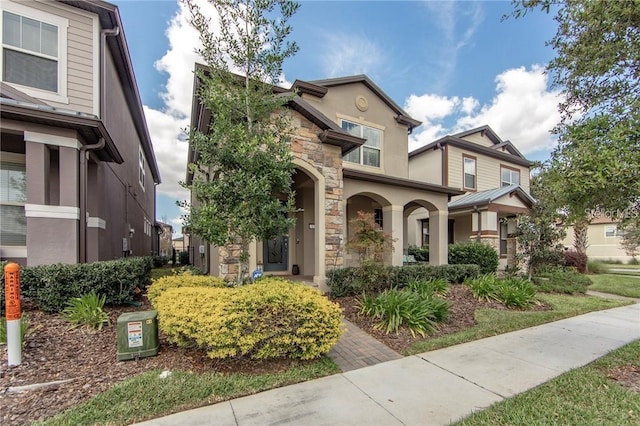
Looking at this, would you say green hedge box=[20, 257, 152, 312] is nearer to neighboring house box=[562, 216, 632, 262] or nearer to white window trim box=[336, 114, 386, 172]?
white window trim box=[336, 114, 386, 172]

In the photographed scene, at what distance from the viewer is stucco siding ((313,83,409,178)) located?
39.7 ft

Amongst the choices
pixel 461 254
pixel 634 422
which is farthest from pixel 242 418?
pixel 461 254

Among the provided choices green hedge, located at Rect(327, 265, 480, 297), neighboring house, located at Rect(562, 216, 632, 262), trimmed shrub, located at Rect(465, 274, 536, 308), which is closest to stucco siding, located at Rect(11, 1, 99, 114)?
green hedge, located at Rect(327, 265, 480, 297)

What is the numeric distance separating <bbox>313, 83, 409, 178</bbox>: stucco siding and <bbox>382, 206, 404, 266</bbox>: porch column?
9.16 ft

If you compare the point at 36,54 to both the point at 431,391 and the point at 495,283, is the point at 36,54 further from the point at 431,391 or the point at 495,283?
the point at 495,283

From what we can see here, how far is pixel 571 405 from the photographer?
3254 mm

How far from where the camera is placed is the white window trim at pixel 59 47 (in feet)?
22.6

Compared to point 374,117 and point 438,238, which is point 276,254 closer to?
point 438,238

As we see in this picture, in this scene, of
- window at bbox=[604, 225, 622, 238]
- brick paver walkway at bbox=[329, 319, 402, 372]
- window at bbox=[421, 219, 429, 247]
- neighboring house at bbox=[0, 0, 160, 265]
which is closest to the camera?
brick paver walkway at bbox=[329, 319, 402, 372]

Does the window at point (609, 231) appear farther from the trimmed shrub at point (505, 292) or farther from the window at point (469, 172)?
the trimmed shrub at point (505, 292)

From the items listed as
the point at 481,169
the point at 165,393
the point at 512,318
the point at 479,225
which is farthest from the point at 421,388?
the point at 481,169

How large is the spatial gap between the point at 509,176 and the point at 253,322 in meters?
19.1

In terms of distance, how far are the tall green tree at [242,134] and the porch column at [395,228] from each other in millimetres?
5416

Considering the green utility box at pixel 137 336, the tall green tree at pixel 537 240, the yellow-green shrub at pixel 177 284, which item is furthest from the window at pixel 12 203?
the tall green tree at pixel 537 240
